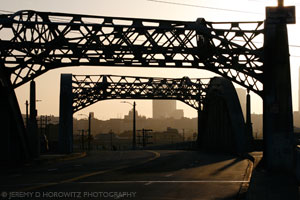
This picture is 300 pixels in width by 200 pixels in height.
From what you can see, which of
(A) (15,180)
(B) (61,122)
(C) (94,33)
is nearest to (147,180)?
(A) (15,180)

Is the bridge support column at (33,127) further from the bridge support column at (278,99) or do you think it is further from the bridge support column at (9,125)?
the bridge support column at (278,99)

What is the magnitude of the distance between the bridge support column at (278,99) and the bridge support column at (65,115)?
35867 mm

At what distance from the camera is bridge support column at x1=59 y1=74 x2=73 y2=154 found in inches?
2363

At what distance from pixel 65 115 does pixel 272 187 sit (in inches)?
1792

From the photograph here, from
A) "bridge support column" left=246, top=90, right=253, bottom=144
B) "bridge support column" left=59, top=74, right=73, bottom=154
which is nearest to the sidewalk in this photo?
"bridge support column" left=246, top=90, right=253, bottom=144

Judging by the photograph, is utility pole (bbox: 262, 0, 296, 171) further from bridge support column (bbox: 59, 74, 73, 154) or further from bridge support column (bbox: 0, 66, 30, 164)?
bridge support column (bbox: 59, 74, 73, 154)

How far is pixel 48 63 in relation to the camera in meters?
35.0

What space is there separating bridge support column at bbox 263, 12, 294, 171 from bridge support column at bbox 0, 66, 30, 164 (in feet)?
48.1

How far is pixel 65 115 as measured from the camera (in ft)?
204

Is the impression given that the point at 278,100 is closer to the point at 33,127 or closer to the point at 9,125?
the point at 9,125

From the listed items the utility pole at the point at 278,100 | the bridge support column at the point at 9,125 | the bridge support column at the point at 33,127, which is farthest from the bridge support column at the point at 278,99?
the bridge support column at the point at 33,127

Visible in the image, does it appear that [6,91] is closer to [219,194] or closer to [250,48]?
[250,48]

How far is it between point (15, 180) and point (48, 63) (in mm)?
12766

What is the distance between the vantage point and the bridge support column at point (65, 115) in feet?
197
